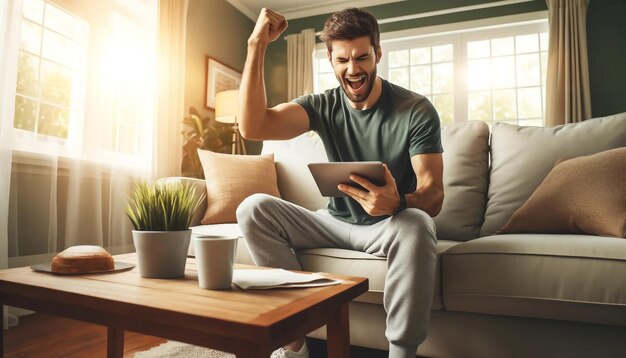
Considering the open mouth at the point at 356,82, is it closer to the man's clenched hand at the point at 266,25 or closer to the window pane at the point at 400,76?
the man's clenched hand at the point at 266,25

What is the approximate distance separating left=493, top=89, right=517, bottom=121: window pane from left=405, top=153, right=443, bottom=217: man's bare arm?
9.98 feet

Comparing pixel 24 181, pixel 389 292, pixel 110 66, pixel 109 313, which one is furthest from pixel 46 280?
pixel 110 66

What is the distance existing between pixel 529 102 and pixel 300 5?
251 centimetres

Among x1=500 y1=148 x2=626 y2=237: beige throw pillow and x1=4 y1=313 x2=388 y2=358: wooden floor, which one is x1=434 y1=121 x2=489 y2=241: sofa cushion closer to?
x1=500 y1=148 x2=626 y2=237: beige throw pillow

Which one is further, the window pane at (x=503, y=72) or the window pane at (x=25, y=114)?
the window pane at (x=503, y=72)

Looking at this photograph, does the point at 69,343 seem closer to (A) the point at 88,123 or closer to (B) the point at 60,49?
(A) the point at 88,123

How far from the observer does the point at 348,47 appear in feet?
4.87

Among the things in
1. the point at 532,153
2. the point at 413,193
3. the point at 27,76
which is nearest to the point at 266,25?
the point at 413,193

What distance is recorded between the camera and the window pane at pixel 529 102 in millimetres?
3939

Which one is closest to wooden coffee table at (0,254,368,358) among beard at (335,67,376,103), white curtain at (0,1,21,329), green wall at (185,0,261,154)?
beard at (335,67,376,103)

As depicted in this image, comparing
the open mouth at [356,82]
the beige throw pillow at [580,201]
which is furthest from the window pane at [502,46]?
the open mouth at [356,82]

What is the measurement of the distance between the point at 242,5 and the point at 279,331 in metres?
4.47

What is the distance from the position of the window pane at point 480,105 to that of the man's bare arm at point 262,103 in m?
2.99

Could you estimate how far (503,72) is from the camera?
4039 mm
